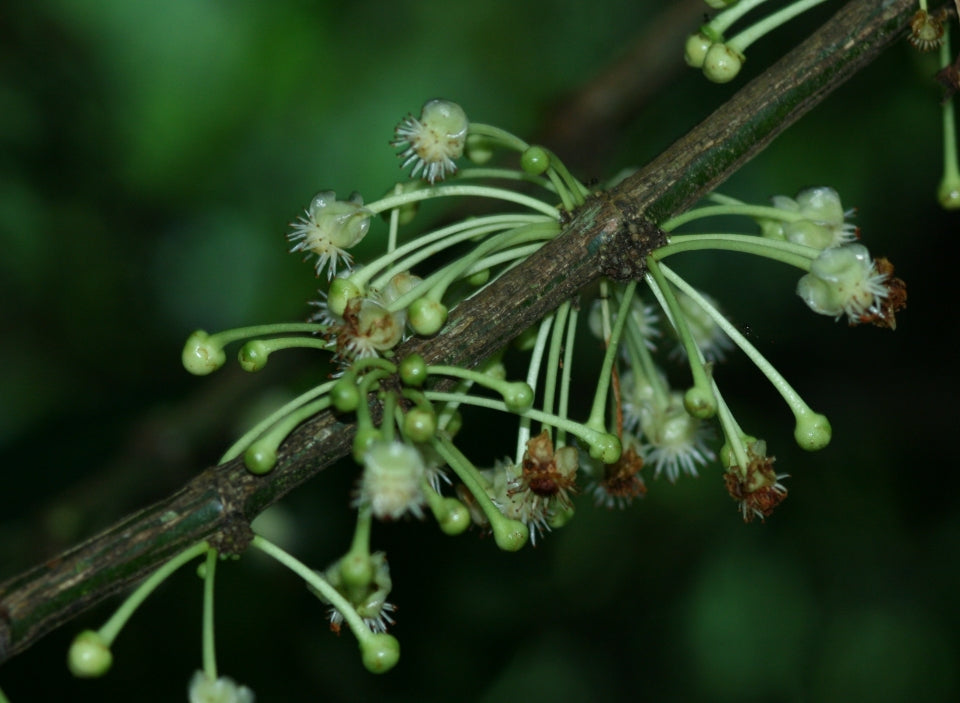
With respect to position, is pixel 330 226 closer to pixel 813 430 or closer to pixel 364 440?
pixel 364 440

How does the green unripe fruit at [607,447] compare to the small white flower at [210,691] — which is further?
the green unripe fruit at [607,447]

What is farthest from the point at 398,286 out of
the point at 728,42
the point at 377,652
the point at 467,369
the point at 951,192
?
the point at 951,192

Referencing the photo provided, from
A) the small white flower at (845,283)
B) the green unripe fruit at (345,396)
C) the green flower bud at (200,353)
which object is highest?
the green flower bud at (200,353)

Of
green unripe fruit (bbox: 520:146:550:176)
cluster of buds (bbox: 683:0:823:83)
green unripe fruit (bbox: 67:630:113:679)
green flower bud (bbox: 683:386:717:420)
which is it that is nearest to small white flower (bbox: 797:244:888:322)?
green flower bud (bbox: 683:386:717:420)

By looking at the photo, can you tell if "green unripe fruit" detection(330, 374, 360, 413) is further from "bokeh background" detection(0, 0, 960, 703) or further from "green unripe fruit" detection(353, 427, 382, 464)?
"bokeh background" detection(0, 0, 960, 703)

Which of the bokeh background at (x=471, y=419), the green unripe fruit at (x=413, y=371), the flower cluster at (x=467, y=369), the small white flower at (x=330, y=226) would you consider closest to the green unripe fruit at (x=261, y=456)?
the flower cluster at (x=467, y=369)

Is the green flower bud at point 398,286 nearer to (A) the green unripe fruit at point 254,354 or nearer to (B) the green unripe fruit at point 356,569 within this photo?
(A) the green unripe fruit at point 254,354

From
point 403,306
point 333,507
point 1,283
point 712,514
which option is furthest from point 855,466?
point 1,283
